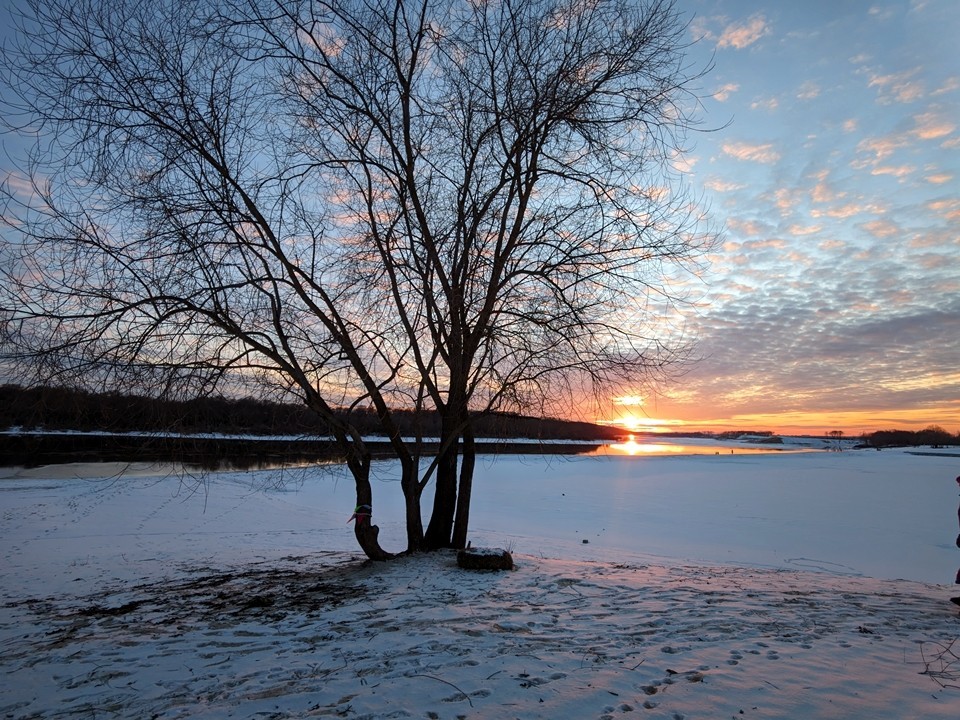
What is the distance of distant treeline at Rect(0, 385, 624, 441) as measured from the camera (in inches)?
239

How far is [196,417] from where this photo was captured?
732 cm

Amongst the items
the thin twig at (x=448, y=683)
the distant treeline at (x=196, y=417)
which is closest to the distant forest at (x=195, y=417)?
the distant treeline at (x=196, y=417)

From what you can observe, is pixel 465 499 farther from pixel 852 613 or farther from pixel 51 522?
pixel 51 522

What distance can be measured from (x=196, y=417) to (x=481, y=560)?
13.7ft

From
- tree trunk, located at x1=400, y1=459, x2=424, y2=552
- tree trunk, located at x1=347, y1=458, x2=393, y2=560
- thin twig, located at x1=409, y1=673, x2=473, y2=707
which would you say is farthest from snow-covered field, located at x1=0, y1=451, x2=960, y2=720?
tree trunk, located at x1=400, y1=459, x2=424, y2=552

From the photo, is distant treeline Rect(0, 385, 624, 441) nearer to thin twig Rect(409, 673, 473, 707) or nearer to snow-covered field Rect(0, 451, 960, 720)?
snow-covered field Rect(0, 451, 960, 720)

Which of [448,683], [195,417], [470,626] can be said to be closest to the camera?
[448,683]

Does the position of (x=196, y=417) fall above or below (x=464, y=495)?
above

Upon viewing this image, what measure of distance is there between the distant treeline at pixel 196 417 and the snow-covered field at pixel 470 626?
1316 millimetres

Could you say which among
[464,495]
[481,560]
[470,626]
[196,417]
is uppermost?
[196,417]

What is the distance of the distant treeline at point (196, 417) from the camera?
6062 millimetres

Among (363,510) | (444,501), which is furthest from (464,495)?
(363,510)

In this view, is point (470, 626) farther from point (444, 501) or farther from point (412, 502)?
point (444, 501)

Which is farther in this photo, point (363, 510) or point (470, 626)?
point (363, 510)
